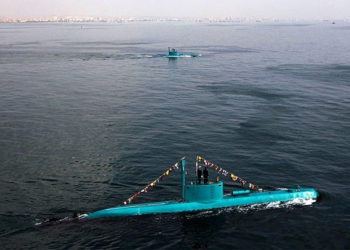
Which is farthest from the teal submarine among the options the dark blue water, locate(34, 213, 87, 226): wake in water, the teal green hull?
the dark blue water

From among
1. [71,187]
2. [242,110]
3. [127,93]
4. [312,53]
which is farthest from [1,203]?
[312,53]

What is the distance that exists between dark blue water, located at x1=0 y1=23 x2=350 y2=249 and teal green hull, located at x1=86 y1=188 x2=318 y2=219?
69 cm

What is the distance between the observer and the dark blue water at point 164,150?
115 ft

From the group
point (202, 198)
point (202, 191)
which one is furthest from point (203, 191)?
point (202, 198)

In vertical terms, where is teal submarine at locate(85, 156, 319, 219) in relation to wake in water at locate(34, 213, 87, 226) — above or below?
above

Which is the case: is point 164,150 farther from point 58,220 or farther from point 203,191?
point 58,220

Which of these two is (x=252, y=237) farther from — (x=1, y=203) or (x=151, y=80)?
(x=151, y=80)

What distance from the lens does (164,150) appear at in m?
55.5

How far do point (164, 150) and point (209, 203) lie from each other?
17874mm

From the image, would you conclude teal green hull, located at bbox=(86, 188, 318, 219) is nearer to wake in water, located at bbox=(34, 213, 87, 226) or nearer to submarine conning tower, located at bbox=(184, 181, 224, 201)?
submarine conning tower, located at bbox=(184, 181, 224, 201)

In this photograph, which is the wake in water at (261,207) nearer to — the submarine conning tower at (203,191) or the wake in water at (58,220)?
the submarine conning tower at (203,191)

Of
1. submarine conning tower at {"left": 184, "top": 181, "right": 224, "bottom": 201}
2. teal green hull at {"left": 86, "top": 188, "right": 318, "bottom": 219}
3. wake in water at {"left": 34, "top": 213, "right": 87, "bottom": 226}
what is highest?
submarine conning tower at {"left": 184, "top": 181, "right": 224, "bottom": 201}

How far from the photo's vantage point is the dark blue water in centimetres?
3500

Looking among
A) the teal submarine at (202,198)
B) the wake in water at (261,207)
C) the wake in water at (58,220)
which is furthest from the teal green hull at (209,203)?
the wake in water at (58,220)
